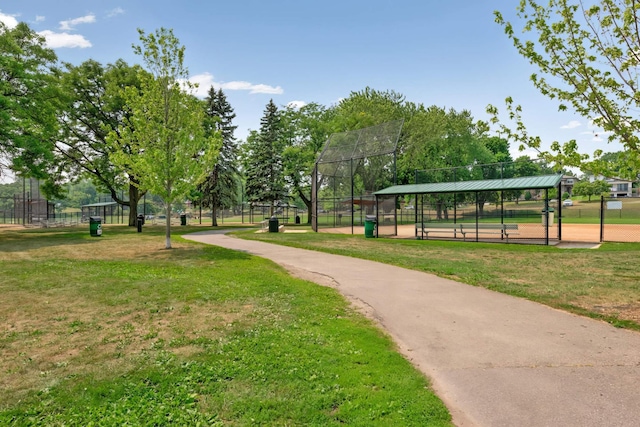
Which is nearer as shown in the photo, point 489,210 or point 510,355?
point 510,355

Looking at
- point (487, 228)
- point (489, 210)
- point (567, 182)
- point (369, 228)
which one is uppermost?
point (567, 182)

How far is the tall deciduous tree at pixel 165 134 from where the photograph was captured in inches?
609

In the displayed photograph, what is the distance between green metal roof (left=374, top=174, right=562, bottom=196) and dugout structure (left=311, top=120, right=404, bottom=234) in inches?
178

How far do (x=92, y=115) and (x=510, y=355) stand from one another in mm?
35076

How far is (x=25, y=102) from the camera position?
22422mm

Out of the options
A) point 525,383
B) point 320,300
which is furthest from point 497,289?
point 525,383

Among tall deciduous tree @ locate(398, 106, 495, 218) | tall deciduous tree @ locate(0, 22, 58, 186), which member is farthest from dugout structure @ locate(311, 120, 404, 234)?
tall deciduous tree @ locate(0, 22, 58, 186)

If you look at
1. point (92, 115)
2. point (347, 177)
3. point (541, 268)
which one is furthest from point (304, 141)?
point (541, 268)

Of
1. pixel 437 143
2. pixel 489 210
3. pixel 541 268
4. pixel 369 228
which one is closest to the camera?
pixel 541 268

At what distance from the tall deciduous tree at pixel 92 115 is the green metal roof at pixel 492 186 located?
2146cm

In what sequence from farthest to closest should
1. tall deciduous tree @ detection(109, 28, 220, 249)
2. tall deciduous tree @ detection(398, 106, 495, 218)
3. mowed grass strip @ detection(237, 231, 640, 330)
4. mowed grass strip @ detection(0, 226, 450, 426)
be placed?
tall deciduous tree @ detection(398, 106, 495, 218) → tall deciduous tree @ detection(109, 28, 220, 249) → mowed grass strip @ detection(237, 231, 640, 330) → mowed grass strip @ detection(0, 226, 450, 426)

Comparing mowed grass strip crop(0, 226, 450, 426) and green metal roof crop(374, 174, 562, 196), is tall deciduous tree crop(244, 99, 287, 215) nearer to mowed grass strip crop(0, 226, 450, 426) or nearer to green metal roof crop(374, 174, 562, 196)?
green metal roof crop(374, 174, 562, 196)

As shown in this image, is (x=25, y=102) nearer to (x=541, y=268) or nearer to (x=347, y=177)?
(x=347, y=177)

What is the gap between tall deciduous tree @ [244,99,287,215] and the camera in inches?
1622
